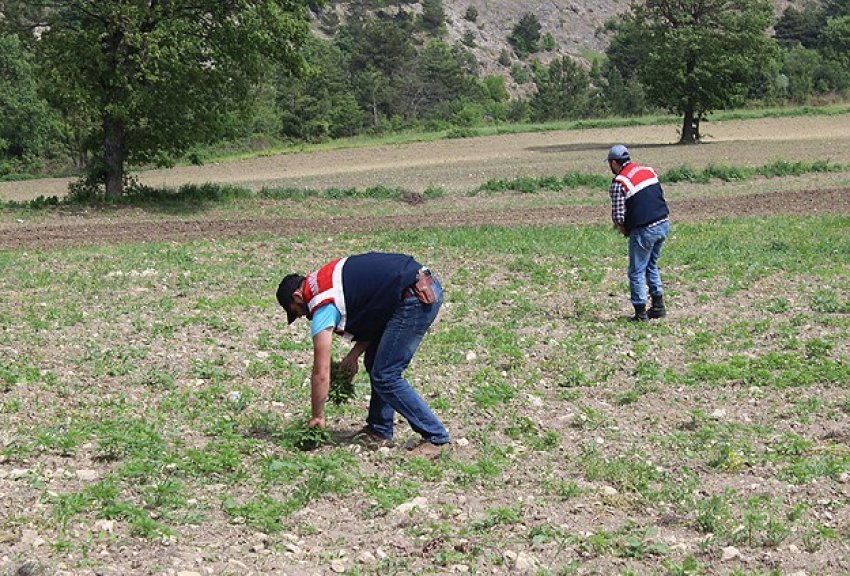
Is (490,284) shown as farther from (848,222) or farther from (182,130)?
(182,130)

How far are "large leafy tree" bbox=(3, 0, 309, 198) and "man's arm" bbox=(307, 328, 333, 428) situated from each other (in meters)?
20.4

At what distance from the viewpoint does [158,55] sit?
1057 inches

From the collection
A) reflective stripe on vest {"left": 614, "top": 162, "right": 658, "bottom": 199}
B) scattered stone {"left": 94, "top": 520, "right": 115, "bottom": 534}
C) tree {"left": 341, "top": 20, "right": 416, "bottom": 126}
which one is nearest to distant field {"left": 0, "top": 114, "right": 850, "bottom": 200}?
reflective stripe on vest {"left": 614, "top": 162, "right": 658, "bottom": 199}

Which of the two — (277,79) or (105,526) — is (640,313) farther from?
(277,79)

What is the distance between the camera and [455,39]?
16975cm

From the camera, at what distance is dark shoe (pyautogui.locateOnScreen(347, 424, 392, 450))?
872cm

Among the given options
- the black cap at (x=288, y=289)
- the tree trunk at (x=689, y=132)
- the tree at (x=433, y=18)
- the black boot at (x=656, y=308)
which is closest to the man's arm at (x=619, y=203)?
the black boot at (x=656, y=308)

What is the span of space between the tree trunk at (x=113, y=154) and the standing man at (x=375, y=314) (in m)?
23.3

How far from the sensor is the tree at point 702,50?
5378 centimetres

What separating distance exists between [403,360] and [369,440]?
895mm

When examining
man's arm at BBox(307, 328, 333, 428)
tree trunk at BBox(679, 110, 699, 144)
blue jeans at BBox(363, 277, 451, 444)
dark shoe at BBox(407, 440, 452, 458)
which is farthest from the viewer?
tree trunk at BBox(679, 110, 699, 144)

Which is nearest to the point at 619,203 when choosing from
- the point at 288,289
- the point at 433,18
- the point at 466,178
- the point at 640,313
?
the point at 640,313

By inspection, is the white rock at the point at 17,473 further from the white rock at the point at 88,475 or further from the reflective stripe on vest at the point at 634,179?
the reflective stripe on vest at the point at 634,179

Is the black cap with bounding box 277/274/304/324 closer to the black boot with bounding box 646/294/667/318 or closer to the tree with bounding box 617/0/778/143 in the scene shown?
the black boot with bounding box 646/294/667/318
